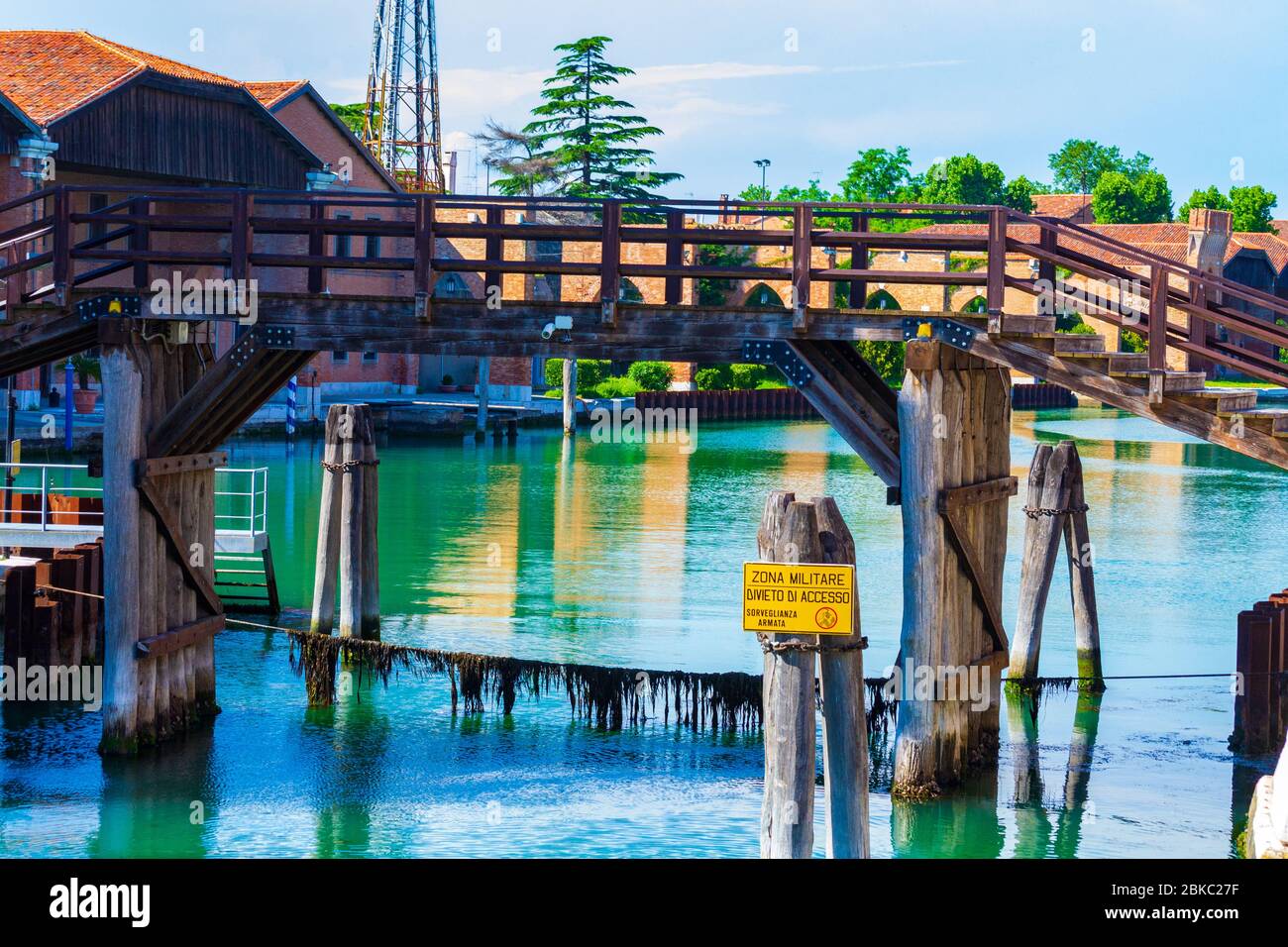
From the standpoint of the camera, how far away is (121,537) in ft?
52.3

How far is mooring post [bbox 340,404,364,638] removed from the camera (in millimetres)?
20734

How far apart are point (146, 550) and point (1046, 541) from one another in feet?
31.6

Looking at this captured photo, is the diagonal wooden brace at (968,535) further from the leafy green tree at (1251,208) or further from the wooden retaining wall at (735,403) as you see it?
the leafy green tree at (1251,208)

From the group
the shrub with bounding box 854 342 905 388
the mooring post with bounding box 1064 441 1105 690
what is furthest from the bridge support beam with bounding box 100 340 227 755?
the shrub with bounding box 854 342 905 388

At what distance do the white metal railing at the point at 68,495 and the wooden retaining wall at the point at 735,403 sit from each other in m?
25.2

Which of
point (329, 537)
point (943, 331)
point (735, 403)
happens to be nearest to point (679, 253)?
point (943, 331)

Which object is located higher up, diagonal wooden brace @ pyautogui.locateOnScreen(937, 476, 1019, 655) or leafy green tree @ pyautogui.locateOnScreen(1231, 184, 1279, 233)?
leafy green tree @ pyautogui.locateOnScreen(1231, 184, 1279, 233)

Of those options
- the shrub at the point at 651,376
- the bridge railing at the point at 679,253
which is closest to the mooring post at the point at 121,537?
the bridge railing at the point at 679,253

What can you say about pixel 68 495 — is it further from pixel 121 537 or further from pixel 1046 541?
pixel 1046 541

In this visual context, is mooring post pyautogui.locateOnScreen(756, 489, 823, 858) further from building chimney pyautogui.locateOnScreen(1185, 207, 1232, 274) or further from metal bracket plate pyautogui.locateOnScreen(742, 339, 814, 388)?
building chimney pyautogui.locateOnScreen(1185, 207, 1232, 274)

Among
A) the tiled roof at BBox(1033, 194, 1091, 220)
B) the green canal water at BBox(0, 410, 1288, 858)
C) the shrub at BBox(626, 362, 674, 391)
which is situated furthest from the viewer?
the tiled roof at BBox(1033, 194, 1091, 220)

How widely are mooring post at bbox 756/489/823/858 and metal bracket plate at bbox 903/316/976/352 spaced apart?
16.9 ft

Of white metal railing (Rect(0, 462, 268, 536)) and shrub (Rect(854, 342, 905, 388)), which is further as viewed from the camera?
shrub (Rect(854, 342, 905, 388))
